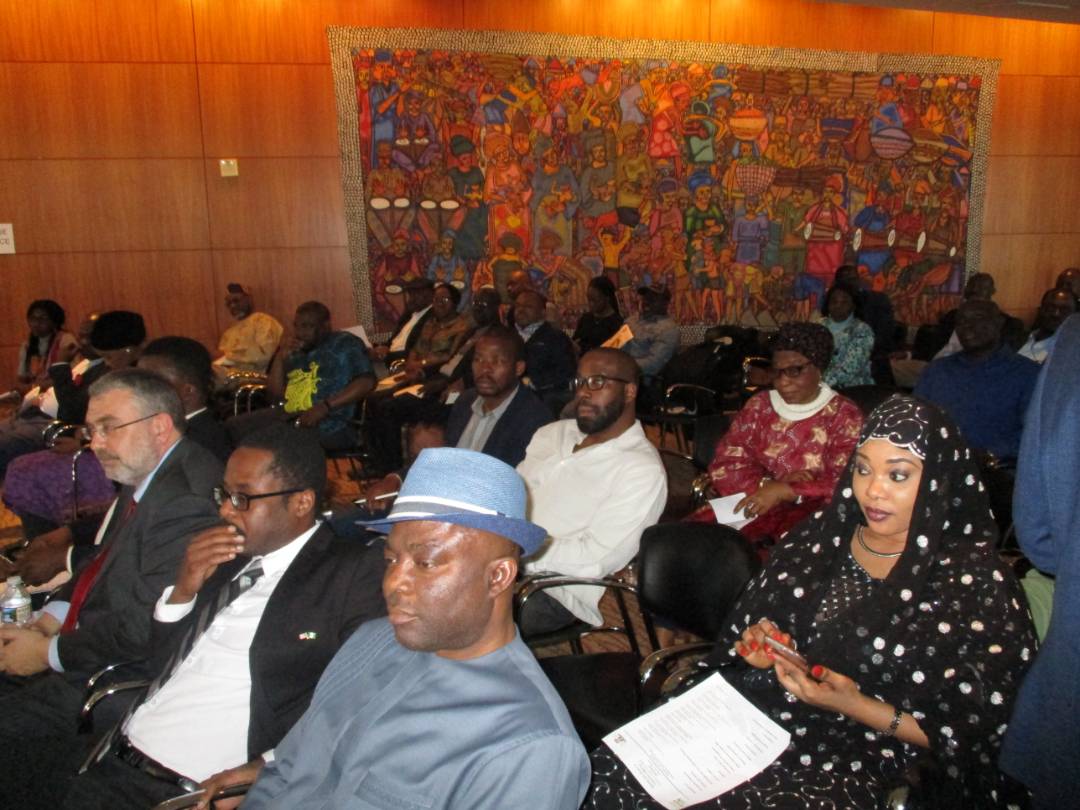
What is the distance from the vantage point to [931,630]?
1913 mm

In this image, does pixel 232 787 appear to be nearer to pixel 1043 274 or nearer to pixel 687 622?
pixel 687 622

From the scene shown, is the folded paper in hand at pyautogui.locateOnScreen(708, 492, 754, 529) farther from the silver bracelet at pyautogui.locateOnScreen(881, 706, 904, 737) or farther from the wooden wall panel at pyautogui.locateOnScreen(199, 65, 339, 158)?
the wooden wall panel at pyautogui.locateOnScreen(199, 65, 339, 158)

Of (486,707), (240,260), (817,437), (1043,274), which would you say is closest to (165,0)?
(240,260)

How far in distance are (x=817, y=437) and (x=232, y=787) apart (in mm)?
2655

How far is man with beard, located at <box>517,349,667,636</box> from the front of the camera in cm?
290

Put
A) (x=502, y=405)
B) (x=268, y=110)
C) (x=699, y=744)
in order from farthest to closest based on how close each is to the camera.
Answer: (x=268, y=110) → (x=502, y=405) → (x=699, y=744)

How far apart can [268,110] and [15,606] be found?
6.13 m

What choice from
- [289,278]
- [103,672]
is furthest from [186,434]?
[289,278]

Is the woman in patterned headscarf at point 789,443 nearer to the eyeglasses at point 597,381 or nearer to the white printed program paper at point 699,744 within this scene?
the eyeglasses at point 597,381

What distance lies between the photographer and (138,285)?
7758 mm

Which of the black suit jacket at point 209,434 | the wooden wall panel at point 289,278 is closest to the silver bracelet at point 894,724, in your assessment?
the black suit jacket at point 209,434

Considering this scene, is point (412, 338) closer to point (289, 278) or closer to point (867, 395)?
point (289, 278)

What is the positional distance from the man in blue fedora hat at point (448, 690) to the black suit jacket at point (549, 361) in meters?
4.20

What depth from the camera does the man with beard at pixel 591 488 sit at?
9.52 feet
